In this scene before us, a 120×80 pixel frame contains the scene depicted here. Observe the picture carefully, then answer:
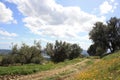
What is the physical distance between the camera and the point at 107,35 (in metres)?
78.5

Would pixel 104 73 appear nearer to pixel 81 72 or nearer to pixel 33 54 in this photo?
pixel 81 72

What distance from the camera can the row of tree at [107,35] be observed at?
78000 millimetres

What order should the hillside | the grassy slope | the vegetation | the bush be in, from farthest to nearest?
the vegetation, the bush, the hillside, the grassy slope

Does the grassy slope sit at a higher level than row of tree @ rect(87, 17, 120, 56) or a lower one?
lower

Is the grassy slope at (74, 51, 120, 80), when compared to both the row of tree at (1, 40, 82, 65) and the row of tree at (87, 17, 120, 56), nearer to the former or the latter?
the row of tree at (1, 40, 82, 65)

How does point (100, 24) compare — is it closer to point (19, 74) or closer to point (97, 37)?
point (97, 37)

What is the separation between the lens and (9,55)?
2847 inches

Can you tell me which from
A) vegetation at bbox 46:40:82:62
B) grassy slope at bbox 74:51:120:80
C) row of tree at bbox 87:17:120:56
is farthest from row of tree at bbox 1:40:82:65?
grassy slope at bbox 74:51:120:80

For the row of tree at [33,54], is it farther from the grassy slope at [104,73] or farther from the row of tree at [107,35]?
the grassy slope at [104,73]

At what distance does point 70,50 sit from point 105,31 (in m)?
20.0

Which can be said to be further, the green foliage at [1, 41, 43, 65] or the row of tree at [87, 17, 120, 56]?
the row of tree at [87, 17, 120, 56]

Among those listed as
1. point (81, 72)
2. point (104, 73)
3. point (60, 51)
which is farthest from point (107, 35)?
point (104, 73)

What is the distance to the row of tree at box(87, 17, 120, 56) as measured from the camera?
78.0 m

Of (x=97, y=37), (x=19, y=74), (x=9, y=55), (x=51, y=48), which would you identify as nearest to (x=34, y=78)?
(x=19, y=74)
